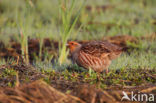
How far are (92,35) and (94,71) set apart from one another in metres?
3.26

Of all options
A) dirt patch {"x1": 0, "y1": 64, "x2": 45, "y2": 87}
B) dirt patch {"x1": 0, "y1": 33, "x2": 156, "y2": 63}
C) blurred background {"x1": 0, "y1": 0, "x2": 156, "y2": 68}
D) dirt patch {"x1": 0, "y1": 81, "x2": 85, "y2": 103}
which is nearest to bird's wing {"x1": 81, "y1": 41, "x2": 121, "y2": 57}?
blurred background {"x1": 0, "y1": 0, "x2": 156, "y2": 68}

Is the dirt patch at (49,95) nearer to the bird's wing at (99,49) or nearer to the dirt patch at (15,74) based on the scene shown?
the dirt patch at (15,74)

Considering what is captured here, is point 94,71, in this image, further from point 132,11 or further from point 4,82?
point 132,11

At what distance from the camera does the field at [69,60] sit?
3.47m

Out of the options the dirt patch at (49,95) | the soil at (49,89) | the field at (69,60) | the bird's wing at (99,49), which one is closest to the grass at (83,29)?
the field at (69,60)

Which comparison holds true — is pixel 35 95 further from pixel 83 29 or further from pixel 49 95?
pixel 83 29

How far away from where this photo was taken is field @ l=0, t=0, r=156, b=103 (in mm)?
3471

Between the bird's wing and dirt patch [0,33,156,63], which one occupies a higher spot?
the bird's wing

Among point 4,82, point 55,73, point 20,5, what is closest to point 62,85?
point 55,73

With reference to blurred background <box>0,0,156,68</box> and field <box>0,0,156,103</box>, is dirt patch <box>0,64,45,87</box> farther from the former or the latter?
blurred background <box>0,0,156,68</box>

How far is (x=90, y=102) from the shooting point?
341cm

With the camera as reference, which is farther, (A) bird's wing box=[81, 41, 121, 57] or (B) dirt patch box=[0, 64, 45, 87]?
(A) bird's wing box=[81, 41, 121, 57]

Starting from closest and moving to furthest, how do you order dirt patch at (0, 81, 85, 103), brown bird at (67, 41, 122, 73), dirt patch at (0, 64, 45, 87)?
dirt patch at (0, 81, 85, 103), dirt patch at (0, 64, 45, 87), brown bird at (67, 41, 122, 73)

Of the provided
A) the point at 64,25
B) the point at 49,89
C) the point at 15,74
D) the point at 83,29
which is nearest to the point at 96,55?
the point at 64,25
